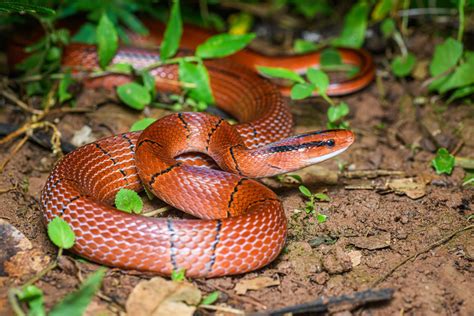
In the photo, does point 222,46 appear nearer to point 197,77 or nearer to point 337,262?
point 197,77

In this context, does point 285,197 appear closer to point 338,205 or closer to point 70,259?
point 338,205

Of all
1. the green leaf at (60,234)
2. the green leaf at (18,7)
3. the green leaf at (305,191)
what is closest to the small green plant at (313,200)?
the green leaf at (305,191)

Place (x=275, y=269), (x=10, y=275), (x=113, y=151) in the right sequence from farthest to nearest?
1. (x=113, y=151)
2. (x=275, y=269)
3. (x=10, y=275)

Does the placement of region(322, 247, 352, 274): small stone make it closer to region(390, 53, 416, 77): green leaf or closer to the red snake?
the red snake

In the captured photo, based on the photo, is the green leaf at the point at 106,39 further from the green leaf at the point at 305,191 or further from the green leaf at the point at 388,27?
the green leaf at the point at 388,27

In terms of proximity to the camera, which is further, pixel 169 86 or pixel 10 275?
pixel 169 86

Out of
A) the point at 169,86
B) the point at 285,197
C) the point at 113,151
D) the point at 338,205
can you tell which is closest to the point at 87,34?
the point at 169,86

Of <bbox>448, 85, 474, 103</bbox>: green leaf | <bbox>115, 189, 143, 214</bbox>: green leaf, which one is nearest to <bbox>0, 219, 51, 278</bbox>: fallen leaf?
<bbox>115, 189, 143, 214</bbox>: green leaf
